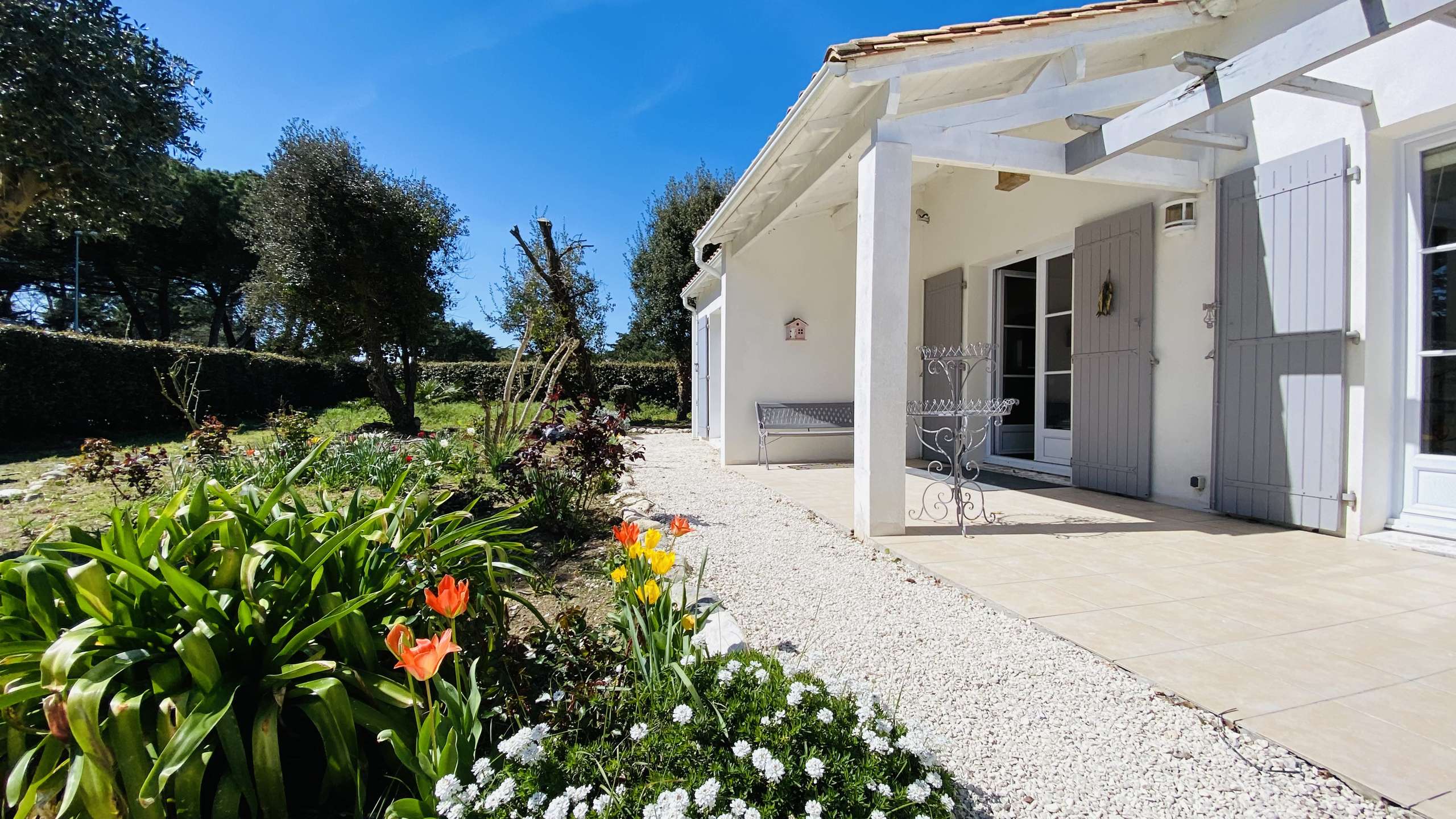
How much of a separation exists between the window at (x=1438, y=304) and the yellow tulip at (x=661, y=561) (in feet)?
14.0

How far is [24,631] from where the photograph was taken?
1.27 metres

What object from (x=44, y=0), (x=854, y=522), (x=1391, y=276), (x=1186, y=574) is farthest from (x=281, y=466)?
(x=1391, y=276)

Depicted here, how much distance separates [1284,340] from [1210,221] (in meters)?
0.99

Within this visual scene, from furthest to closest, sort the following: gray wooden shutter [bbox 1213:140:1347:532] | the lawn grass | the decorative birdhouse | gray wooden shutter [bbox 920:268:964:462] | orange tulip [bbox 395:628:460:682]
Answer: the decorative birdhouse, gray wooden shutter [bbox 920:268:964:462], the lawn grass, gray wooden shutter [bbox 1213:140:1347:532], orange tulip [bbox 395:628:460:682]

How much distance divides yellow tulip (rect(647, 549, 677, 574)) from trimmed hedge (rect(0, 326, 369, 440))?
8104mm

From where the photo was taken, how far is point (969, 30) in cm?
338

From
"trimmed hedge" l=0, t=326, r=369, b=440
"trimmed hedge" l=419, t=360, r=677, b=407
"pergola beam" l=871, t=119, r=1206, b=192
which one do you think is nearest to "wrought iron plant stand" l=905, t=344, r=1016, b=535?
"pergola beam" l=871, t=119, r=1206, b=192

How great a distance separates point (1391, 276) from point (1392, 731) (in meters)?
3.04

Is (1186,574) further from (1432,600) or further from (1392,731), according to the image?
(1392,731)

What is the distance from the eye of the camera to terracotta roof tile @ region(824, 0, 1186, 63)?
10.4ft

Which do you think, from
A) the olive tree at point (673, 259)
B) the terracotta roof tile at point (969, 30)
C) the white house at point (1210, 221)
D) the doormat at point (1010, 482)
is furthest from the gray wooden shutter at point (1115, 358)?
the olive tree at point (673, 259)

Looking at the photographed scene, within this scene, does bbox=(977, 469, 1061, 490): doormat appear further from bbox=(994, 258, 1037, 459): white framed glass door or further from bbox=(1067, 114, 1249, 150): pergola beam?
bbox=(1067, 114, 1249, 150): pergola beam

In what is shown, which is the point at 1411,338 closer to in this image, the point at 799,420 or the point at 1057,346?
the point at 1057,346

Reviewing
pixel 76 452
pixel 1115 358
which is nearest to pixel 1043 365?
pixel 1115 358
